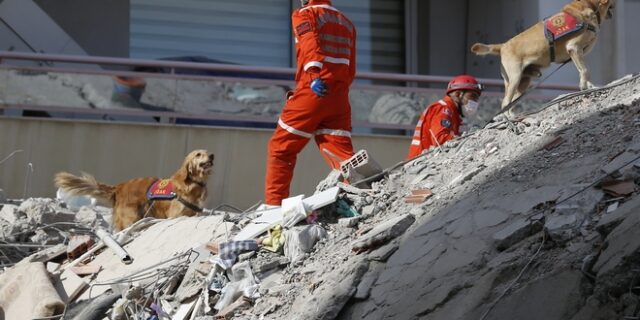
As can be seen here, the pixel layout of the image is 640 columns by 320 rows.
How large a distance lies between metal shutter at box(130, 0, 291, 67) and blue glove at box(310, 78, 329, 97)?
9.54 meters

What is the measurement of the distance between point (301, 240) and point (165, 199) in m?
4.38

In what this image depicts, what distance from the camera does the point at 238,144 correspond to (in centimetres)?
1459

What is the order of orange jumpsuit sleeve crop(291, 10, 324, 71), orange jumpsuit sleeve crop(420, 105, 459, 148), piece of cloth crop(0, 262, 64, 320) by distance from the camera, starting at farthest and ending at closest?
orange jumpsuit sleeve crop(420, 105, 459, 148) → orange jumpsuit sleeve crop(291, 10, 324, 71) → piece of cloth crop(0, 262, 64, 320)

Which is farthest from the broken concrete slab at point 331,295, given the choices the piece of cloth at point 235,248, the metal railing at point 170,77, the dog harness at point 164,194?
the metal railing at point 170,77

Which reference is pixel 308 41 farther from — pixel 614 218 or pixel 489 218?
pixel 614 218

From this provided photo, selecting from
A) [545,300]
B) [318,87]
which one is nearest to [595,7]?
[318,87]

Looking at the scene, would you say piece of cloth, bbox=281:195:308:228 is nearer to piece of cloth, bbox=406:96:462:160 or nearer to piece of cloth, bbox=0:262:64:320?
piece of cloth, bbox=0:262:64:320

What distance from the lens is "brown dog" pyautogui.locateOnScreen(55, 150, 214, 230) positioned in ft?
37.6

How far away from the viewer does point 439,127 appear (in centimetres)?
1010

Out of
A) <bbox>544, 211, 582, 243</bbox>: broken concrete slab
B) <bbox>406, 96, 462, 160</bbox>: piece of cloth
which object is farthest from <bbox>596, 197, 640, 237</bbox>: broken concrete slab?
<bbox>406, 96, 462, 160</bbox>: piece of cloth

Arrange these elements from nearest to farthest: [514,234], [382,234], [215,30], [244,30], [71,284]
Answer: [514,234] < [382,234] < [71,284] < [215,30] < [244,30]

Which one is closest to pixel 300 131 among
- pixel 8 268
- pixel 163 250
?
pixel 163 250

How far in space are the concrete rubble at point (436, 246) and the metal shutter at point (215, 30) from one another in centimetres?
918

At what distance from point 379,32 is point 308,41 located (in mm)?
10296
